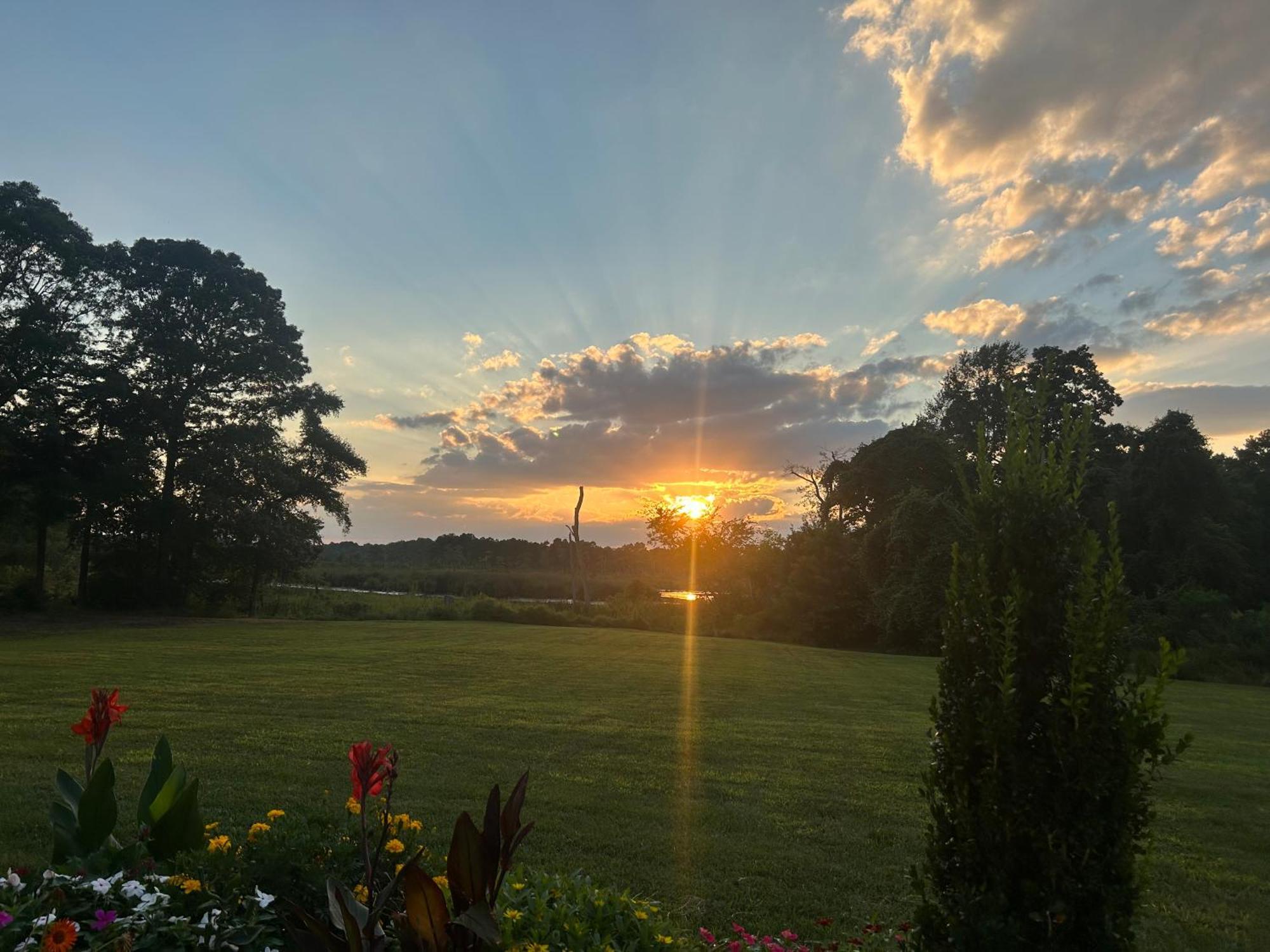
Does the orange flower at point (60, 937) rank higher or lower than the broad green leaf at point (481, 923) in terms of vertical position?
lower

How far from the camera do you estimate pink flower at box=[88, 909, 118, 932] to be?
84.7 inches

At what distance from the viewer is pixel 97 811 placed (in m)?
2.93

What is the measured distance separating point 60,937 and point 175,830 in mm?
999

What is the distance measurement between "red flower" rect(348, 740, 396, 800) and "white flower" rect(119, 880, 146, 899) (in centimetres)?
85

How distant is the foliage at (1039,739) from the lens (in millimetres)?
2350

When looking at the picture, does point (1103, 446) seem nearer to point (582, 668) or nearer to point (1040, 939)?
point (582, 668)

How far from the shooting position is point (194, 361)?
24688 mm

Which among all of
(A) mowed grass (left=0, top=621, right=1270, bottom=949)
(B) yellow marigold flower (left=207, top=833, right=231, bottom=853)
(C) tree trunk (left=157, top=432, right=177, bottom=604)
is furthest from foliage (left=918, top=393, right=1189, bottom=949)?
(C) tree trunk (left=157, top=432, right=177, bottom=604)

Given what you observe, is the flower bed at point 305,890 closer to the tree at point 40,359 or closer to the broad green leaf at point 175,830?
the broad green leaf at point 175,830

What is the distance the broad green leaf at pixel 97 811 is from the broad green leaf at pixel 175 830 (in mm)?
163

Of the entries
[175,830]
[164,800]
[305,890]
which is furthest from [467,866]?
[164,800]

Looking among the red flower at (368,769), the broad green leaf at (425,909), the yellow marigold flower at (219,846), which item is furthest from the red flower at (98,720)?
the broad green leaf at (425,909)

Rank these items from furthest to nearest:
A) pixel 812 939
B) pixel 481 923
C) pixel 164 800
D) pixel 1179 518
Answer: pixel 1179 518 < pixel 812 939 < pixel 164 800 < pixel 481 923

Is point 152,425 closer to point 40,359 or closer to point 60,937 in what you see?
point 40,359
